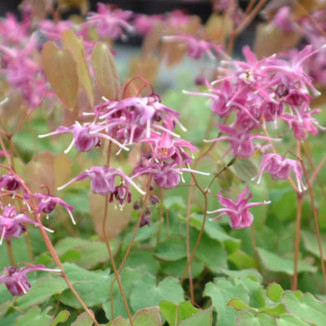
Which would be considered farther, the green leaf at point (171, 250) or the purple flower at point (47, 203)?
the green leaf at point (171, 250)

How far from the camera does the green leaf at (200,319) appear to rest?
0.68m

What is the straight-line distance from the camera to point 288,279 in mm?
1072

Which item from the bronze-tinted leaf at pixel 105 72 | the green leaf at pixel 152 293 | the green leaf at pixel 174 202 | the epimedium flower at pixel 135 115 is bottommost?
the green leaf at pixel 174 202

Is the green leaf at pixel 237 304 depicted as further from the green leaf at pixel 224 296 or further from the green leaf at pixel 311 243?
the green leaf at pixel 311 243

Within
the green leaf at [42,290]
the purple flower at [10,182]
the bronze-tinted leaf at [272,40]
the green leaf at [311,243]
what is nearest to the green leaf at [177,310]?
the green leaf at [42,290]

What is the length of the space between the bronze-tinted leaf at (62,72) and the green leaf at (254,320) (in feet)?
1.23

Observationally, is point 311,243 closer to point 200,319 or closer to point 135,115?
point 200,319

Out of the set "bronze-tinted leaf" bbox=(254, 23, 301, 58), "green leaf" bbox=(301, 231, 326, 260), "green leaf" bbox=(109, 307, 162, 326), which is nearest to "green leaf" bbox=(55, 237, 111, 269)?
"green leaf" bbox=(109, 307, 162, 326)

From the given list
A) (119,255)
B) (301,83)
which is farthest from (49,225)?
(301,83)

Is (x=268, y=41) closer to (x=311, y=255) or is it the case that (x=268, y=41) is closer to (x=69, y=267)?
(x=311, y=255)

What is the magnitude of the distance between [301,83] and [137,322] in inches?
13.4

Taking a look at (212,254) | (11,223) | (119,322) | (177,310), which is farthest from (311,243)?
(11,223)

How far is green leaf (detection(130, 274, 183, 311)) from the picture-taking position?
0.82 m

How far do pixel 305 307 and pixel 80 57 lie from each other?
1.54 feet
